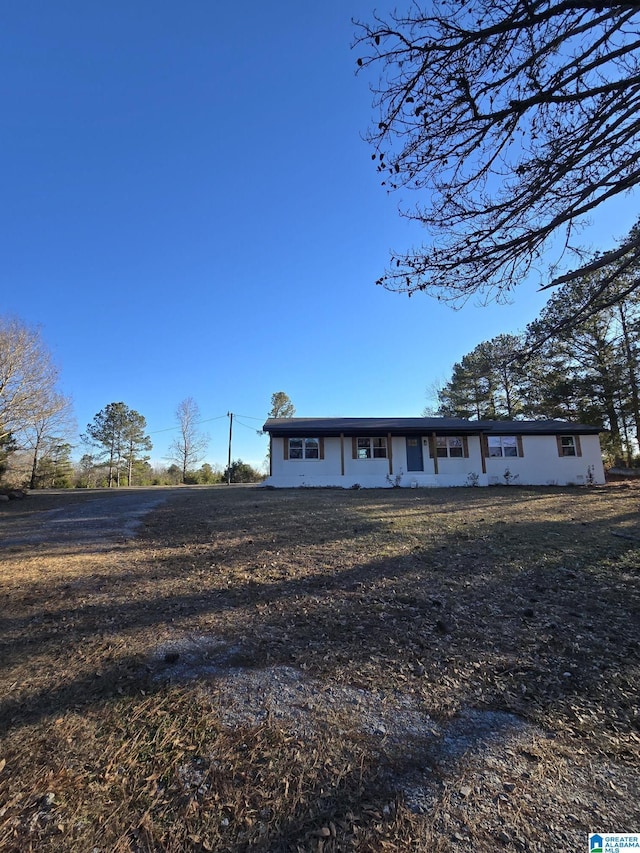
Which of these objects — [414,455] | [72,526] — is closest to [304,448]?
[414,455]

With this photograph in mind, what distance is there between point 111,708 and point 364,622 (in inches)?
79.1

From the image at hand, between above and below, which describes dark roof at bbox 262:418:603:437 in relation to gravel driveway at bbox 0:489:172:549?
above

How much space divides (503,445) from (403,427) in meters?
5.34

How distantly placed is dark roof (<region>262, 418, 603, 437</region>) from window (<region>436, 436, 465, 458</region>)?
1.00 ft

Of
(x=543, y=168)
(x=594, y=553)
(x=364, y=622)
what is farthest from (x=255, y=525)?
(x=543, y=168)

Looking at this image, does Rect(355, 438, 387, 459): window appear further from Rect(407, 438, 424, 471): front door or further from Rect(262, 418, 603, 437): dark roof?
Rect(407, 438, 424, 471): front door

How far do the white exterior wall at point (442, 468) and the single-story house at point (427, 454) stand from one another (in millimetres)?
45

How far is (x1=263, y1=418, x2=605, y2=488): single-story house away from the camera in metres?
18.1

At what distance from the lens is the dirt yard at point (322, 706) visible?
1.64 meters

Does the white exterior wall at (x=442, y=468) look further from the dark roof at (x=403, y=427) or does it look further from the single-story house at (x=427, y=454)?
the dark roof at (x=403, y=427)

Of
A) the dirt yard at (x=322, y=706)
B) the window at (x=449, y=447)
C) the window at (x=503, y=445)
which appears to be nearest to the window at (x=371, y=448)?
the window at (x=449, y=447)

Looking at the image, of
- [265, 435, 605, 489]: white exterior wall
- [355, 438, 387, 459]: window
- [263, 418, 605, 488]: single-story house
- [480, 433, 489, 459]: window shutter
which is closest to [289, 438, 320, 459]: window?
[263, 418, 605, 488]: single-story house

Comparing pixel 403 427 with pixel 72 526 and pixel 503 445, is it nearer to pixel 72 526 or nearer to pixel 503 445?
pixel 503 445

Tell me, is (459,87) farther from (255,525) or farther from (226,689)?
(255,525)
